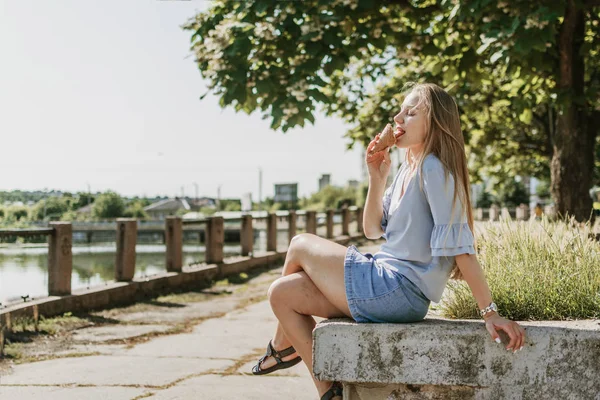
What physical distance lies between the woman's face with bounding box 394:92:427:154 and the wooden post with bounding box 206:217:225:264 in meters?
9.31

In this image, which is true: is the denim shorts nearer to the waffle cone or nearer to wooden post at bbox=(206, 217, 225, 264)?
the waffle cone

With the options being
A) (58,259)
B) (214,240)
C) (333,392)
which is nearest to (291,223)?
(214,240)

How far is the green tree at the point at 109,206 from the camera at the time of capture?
575 inches

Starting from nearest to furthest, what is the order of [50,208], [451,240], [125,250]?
[451,240]
[50,208]
[125,250]

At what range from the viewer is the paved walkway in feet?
14.4

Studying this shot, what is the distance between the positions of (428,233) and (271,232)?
13334mm

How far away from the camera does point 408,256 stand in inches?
118

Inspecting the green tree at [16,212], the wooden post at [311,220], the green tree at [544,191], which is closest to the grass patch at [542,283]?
the green tree at [16,212]

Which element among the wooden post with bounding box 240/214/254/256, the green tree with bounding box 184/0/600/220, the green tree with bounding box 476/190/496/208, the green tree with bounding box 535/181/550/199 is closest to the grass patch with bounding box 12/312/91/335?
the green tree with bounding box 184/0/600/220

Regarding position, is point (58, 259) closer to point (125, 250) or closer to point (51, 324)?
point (51, 324)

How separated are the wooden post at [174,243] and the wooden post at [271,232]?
16.3ft

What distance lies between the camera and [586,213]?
8883 millimetres

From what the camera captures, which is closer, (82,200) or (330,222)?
(82,200)

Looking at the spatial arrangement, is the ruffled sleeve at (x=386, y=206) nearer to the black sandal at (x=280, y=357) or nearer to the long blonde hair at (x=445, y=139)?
the long blonde hair at (x=445, y=139)
